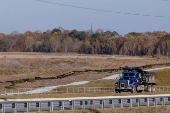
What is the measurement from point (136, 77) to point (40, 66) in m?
70.5

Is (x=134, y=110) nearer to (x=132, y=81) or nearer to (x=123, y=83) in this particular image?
(x=123, y=83)

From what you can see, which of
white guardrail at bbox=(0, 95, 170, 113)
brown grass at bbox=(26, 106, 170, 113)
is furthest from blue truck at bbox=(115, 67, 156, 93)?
→ brown grass at bbox=(26, 106, 170, 113)

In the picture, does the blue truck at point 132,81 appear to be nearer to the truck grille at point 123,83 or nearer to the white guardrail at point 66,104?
the truck grille at point 123,83

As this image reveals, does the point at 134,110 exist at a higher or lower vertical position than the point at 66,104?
lower

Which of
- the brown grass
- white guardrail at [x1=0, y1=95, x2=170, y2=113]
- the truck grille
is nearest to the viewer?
white guardrail at [x1=0, y1=95, x2=170, y2=113]

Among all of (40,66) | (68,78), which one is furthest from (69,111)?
(40,66)

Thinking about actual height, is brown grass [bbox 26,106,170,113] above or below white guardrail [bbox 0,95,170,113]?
below

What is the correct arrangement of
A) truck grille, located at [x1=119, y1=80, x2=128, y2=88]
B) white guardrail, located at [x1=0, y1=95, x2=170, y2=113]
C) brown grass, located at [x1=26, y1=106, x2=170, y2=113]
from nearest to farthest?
1. white guardrail, located at [x1=0, y1=95, x2=170, y2=113]
2. brown grass, located at [x1=26, y1=106, x2=170, y2=113]
3. truck grille, located at [x1=119, y1=80, x2=128, y2=88]

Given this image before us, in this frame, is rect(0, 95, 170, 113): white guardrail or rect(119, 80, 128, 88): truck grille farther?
rect(119, 80, 128, 88): truck grille

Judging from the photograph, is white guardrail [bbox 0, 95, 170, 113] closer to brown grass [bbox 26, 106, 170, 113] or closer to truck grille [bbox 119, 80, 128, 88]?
brown grass [bbox 26, 106, 170, 113]

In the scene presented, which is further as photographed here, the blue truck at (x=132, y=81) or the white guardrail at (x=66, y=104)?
the blue truck at (x=132, y=81)

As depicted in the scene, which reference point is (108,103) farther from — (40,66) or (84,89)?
(40,66)

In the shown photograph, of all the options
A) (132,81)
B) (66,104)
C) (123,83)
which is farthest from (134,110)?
(132,81)

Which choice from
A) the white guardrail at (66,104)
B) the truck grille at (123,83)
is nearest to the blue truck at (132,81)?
the truck grille at (123,83)
